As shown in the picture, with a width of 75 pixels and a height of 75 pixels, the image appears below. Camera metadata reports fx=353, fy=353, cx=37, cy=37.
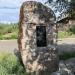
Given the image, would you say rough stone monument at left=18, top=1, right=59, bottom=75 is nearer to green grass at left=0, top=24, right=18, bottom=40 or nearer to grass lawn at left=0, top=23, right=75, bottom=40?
grass lawn at left=0, top=23, right=75, bottom=40

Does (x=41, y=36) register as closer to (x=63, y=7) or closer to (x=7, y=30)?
(x=63, y=7)

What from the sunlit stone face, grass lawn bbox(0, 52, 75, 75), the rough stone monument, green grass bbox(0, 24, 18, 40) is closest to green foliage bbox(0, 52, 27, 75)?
grass lawn bbox(0, 52, 75, 75)

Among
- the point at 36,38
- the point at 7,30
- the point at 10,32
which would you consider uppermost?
the point at 36,38

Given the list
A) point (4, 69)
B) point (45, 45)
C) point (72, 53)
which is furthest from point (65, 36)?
point (4, 69)

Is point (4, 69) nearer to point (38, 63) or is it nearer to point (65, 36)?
point (38, 63)

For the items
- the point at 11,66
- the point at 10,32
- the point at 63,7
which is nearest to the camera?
the point at 63,7

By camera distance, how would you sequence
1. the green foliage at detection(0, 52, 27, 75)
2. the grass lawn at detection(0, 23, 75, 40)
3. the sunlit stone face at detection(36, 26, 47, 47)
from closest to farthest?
the green foliage at detection(0, 52, 27, 75), the sunlit stone face at detection(36, 26, 47, 47), the grass lawn at detection(0, 23, 75, 40)

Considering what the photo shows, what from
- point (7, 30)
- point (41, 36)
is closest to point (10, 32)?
→ point (7, 30)

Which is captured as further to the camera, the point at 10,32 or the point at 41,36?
the point at 10,32

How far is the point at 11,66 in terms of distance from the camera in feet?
33.9

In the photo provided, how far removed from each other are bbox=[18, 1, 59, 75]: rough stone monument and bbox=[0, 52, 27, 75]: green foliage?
271 millimetres

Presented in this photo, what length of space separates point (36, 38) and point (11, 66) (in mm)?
1239

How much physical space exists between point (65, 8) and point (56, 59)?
115 inches

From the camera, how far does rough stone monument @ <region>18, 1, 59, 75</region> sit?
35.2 feet
